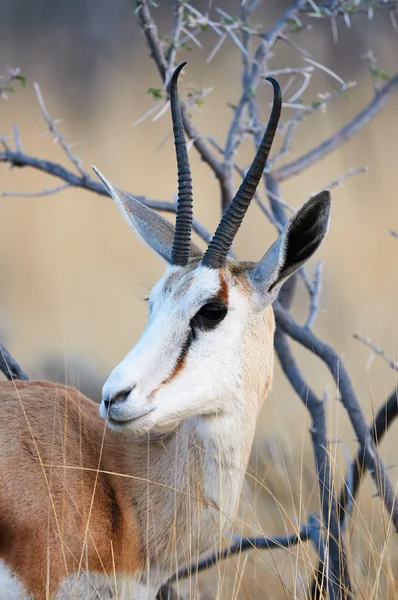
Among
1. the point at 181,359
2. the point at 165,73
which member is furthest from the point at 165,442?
the point at 165,73

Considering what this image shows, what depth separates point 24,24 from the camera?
40.1ft

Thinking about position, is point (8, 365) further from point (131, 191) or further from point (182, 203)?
point (131, 191)

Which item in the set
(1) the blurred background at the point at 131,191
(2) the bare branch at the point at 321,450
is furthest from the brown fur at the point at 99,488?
(1) the blurred background at the point at 131,191

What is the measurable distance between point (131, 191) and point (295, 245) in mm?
6662

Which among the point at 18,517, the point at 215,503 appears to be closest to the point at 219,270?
the point at 215,503

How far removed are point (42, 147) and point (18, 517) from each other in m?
7.19

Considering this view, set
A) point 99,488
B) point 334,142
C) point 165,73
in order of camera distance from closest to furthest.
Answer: point 99,488, point 165,73, point 334,142

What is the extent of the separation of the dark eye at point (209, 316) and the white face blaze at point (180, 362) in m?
0.02

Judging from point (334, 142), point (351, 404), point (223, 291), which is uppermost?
point (334, 142)

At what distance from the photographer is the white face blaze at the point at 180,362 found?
11.1 ft

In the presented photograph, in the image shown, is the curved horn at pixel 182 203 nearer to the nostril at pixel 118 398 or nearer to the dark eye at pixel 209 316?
the dark eye at pixel 209 316

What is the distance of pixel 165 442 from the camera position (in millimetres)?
4051

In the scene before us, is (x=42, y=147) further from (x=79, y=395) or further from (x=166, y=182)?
(x=79, y=395)

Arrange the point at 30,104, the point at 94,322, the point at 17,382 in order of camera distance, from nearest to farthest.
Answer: the point at 17,382 → the point at 94,322 → the point at 30,104
